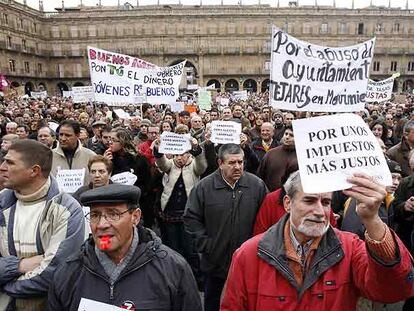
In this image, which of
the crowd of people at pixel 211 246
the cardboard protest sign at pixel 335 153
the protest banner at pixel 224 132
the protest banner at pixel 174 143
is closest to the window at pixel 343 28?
the protest banner at pixel 224 132

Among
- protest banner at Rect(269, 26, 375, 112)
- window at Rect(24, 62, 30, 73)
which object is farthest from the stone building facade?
protest banner at Rect(269, 26, 375, 112)

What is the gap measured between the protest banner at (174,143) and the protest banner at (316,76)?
1181 mm

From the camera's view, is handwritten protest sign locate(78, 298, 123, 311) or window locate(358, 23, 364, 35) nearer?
handwritten protest sign locate(78, 298, 123, 311)

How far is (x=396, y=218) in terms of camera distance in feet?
11.4

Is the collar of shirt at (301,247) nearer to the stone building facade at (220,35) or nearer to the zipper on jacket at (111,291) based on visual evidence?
the zipper on jacket at (111,291)

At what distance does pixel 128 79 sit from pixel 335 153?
7205 millimetres

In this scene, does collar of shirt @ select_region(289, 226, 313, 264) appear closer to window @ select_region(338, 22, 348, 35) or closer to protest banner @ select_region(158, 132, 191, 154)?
protest banner @ select_region(158, 132, 191, 154)

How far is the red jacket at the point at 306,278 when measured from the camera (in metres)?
1.86

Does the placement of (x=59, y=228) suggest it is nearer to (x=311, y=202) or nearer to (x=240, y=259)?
(x=240, y=259)

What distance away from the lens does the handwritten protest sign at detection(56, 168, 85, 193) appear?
4.09 m

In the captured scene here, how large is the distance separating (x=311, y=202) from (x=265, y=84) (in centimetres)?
5275

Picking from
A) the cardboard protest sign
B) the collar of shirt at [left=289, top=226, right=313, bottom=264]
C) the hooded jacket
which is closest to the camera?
the cardboard protest sign

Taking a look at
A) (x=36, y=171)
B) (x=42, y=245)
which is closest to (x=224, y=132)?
(x=36, y=171)

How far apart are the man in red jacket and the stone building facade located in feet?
166
